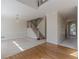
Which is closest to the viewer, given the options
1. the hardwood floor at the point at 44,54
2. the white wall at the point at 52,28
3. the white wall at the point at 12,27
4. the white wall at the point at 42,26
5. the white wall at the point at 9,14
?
the white wall at the point at 9,14

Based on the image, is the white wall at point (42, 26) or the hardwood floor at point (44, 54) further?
the white wall at point (42, 26)

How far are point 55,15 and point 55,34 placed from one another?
3.00ft

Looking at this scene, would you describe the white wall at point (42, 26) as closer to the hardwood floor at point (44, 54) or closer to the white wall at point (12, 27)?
the white wall at point (12, 27)

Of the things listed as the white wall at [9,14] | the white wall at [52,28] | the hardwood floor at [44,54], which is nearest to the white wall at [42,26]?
the white wall at [52,28]

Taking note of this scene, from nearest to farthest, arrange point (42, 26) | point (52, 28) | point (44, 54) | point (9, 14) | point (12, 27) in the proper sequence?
point (9, 14) → point (44, 54) → point (12, 27) → point (52, 28) → point (42, 26)

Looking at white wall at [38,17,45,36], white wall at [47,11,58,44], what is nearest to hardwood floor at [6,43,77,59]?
white wall at [47,11,58,44]

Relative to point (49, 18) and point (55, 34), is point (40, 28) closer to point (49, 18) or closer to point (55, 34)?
point (49, 18)

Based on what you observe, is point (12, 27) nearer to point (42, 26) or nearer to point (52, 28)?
point (52, 28)

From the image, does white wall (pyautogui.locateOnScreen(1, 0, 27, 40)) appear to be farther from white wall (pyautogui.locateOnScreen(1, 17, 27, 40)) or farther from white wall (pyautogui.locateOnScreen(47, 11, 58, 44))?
white wall (pyautogui.locateOnScreen(47, 11, 58, 44))

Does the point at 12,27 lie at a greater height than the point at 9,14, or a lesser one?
lesser

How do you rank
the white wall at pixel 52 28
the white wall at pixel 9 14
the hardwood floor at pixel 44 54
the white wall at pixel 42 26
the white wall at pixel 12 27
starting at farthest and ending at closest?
the white wall at pixel 42 26
the white wall at pixel 52 28
the hardwood floor at pixel 44 54
the white wall at pixel 12 27
the white wall at pixel 9 14

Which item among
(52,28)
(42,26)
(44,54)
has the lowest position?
(44,54)

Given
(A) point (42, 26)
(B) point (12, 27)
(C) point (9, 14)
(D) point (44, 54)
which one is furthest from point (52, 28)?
(C) point (9, 14)

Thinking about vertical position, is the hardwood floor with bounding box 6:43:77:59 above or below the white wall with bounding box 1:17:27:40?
below
